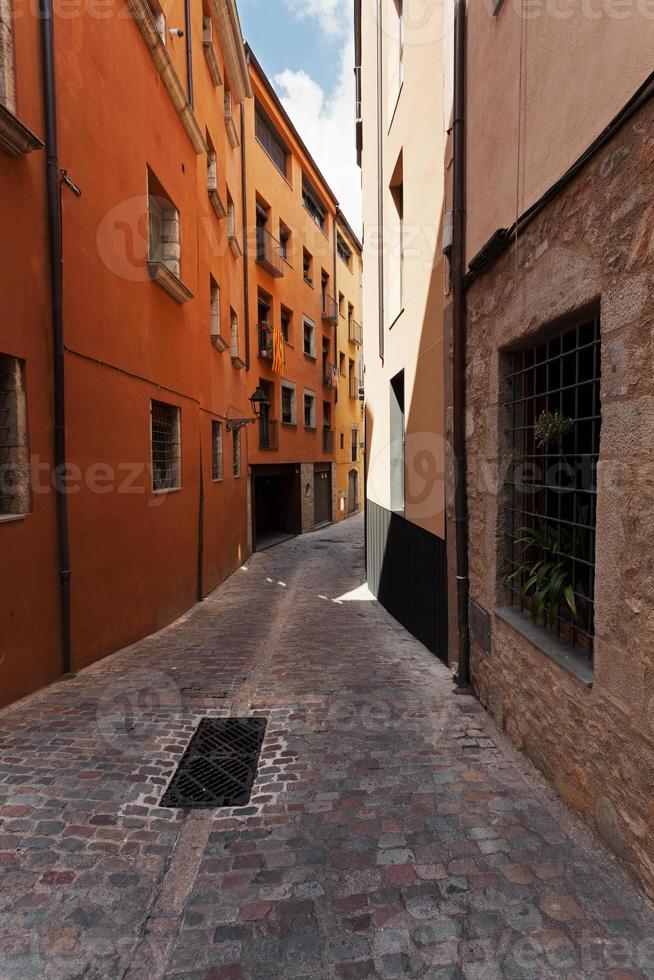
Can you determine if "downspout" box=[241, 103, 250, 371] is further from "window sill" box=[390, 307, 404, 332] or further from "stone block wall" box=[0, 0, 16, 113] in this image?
"stone block wall" box=[0, 0, 16, 113]

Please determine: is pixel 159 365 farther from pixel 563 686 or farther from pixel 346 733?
pixel 563 686

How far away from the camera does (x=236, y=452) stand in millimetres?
13352

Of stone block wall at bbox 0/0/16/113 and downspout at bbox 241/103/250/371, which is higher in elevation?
downspout at bbox 241/103/250/371

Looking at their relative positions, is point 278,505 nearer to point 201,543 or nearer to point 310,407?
point 310,407

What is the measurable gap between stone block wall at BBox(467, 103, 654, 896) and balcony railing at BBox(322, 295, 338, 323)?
19.5 meters

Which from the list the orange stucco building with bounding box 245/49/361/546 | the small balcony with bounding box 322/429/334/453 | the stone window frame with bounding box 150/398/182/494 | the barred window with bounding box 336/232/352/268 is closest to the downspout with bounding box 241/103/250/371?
the orange stucco building with bounding box 245/49/361/546

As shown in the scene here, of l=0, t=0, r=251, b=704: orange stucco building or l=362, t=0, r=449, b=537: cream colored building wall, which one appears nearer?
l=0, t=0, r=251, b=704: orange stucco building

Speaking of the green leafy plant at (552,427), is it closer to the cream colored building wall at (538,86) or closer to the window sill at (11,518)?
the cream colored building wall at (538,86)

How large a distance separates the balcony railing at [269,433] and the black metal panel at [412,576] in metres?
7.70

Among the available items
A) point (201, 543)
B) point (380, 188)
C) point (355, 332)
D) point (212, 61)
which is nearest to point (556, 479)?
point (201, 543)

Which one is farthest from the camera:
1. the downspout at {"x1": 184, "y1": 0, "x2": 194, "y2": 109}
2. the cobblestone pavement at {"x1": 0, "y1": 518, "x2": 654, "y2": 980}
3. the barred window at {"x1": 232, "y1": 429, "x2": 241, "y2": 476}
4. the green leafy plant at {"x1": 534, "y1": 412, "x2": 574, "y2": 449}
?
the barred window at {"x1": 232, "y1": 429, "x2": 241, "y2": 476}

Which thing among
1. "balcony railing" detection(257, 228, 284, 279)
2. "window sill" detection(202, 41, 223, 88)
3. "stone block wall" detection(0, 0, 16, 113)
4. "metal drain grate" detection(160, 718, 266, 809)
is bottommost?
"metal drain grate" detection(160, 718, 266, 809)

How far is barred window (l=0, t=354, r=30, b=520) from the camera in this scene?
448cm

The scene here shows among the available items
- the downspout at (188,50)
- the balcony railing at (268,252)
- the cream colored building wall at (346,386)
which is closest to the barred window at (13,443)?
the downspout at (188,50)
